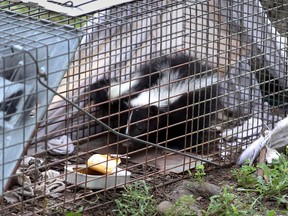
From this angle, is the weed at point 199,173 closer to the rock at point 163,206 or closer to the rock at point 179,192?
the rock at point 179,192

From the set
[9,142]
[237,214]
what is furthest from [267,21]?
[9,142]

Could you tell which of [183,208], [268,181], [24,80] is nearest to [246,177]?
[268,181]

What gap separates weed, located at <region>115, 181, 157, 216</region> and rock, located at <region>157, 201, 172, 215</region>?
0.03 meters

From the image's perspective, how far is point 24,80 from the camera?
4035 millimetres

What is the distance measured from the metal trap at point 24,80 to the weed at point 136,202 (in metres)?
0.96

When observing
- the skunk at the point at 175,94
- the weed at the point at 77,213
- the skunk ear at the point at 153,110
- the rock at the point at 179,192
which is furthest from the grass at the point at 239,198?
the skunk ear at the point at 153,110

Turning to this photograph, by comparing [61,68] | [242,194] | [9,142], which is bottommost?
[242,194]

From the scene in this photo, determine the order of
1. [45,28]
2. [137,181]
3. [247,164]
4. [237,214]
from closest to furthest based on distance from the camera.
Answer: [45,28] < [237,214] < [137,181] < [247,164]

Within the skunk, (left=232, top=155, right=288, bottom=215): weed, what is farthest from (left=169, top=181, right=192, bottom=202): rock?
the skunk

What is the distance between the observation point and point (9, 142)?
410 centimetres

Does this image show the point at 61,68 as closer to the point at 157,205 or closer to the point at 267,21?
the point at 157,205

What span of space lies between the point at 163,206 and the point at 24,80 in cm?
132

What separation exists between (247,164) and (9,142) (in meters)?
2.04

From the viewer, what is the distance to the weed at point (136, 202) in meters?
4.81
